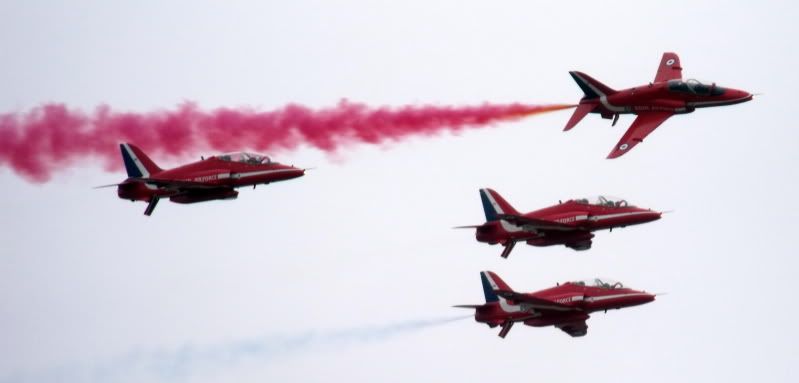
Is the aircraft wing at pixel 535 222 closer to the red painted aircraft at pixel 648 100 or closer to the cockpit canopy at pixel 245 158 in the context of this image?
the red painted aircraft at pixel 648 100

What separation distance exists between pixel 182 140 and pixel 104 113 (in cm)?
397

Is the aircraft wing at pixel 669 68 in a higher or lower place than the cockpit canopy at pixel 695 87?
higher

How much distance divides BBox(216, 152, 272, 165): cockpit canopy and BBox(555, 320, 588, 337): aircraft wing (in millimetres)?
16292

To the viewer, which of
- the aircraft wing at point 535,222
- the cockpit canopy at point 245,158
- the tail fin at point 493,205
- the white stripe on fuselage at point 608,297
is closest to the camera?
the cockpit canopy at point 245,158

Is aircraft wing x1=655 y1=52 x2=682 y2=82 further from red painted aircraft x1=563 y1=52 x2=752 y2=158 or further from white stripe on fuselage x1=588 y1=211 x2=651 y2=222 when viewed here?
white stripe on fuselage x1=588 y1=211 x2=651 y2=222

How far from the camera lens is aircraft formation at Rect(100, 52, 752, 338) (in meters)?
83.4

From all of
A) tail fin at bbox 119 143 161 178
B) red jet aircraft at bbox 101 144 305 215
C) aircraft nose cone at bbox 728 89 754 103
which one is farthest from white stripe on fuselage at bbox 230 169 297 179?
aircraft nose cone at bbox 728 89 754 103

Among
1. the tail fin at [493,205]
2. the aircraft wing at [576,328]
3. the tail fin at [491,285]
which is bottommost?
the aircraft wing at [576,328]

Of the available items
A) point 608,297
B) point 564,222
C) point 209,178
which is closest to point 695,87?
point 564,222

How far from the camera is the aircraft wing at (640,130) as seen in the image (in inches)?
3617

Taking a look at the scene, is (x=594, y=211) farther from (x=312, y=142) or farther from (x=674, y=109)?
(x=312, y=142)

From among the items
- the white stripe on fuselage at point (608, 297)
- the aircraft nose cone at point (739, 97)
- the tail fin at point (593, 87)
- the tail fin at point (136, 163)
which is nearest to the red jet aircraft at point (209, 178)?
the tail fin at point (136, 163)

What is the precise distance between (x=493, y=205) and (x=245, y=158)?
13138 mm

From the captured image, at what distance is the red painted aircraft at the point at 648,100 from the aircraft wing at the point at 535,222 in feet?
19.1
